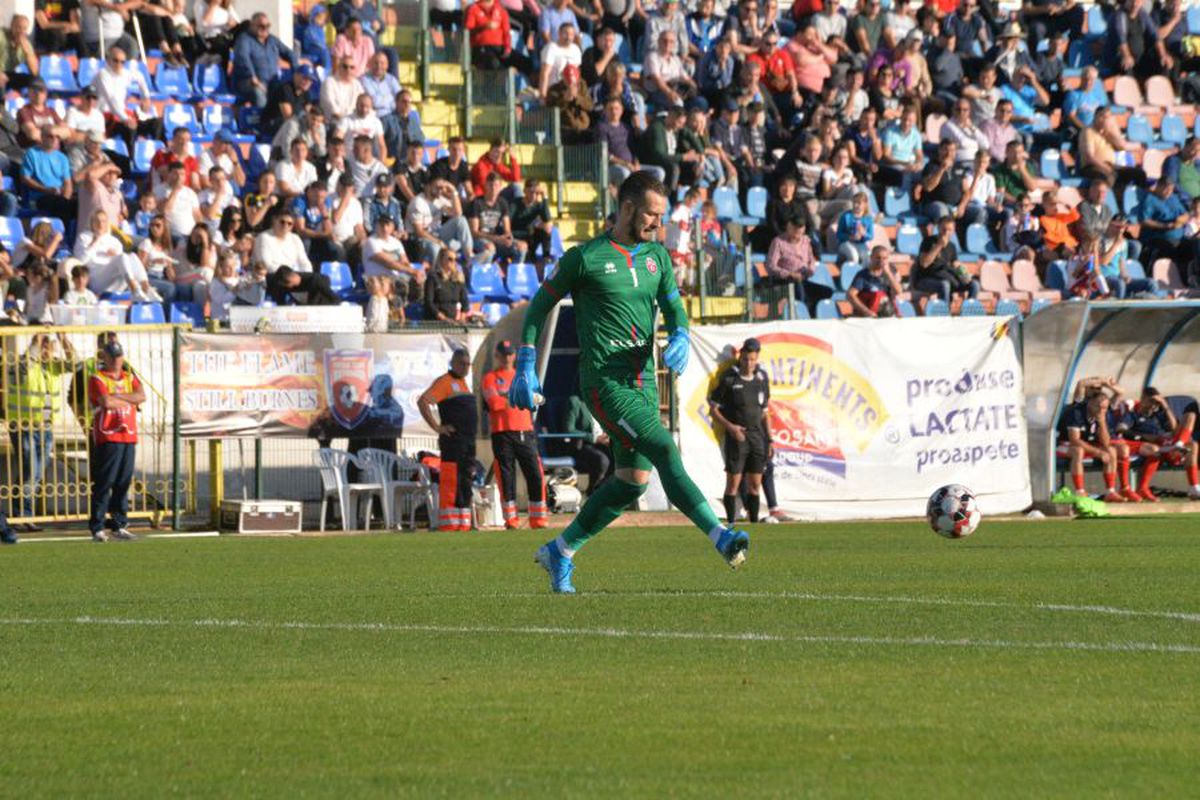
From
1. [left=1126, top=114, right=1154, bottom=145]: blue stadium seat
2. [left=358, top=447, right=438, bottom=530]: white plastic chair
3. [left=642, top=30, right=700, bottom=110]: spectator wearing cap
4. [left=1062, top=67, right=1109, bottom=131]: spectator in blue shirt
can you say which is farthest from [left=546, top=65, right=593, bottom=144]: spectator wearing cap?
[left=1126, top=114, right=1154, bottom=145]: blue stadium seat

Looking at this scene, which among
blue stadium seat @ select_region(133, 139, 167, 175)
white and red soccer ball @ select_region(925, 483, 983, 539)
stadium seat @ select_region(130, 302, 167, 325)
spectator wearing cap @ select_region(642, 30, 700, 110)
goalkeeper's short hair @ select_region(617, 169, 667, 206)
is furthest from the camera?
spectator wearing cap @ select_region(642, 30, 700, 110)

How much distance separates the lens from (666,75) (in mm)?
31469

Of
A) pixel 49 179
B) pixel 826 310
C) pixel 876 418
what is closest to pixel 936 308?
pixel 826 310

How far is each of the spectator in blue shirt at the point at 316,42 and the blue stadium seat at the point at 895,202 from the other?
8755mm

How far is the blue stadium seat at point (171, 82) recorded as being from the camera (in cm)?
2770

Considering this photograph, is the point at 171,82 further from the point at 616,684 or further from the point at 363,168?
the point at 616,684

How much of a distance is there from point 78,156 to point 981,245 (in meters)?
13.7

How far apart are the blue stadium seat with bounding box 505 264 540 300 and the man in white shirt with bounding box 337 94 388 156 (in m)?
2.46

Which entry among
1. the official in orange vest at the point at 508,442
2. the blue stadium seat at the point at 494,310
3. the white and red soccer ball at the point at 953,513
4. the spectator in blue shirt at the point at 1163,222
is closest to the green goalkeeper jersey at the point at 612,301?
the white and red soccer ball at the point at 953,513

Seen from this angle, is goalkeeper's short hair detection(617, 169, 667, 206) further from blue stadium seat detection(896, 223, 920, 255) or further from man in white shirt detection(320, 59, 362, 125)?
blue stadium seat detection(896, 223, 920, 255)

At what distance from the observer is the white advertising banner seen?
24453 millimetres

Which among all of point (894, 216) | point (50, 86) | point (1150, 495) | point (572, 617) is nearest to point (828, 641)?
point (572, 617)

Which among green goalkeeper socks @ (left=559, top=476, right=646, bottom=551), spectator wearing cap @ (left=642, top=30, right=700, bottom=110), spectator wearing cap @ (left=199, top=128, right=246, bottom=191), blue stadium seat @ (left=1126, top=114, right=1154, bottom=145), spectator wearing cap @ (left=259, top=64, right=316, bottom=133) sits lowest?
green goalkeeper socks @ (left=559, top=476, right=646, bottom=551)

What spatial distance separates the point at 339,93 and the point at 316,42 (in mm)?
1947
